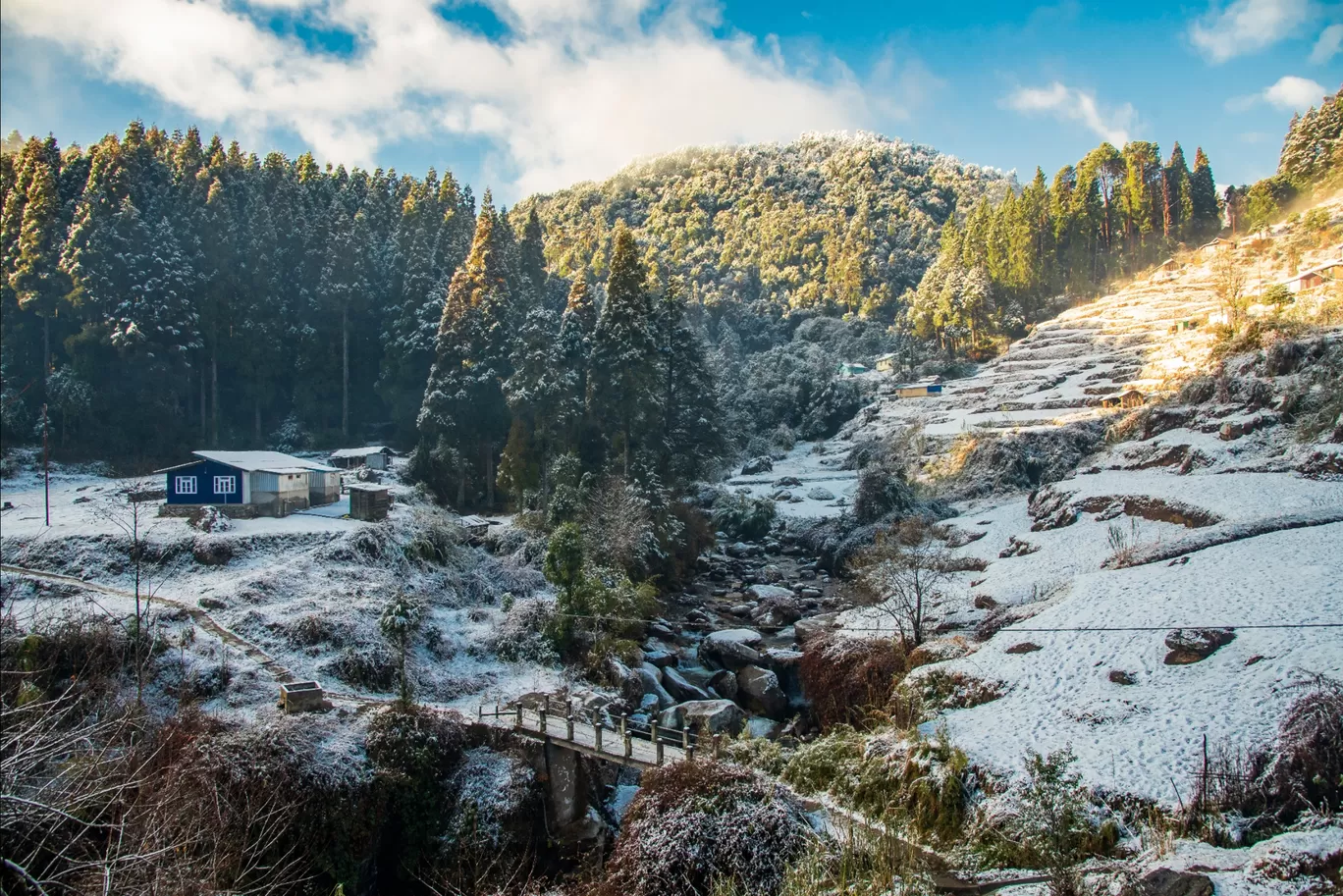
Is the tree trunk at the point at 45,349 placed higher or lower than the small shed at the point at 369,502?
higher

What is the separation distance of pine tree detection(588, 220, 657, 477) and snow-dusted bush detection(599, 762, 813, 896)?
23823mm

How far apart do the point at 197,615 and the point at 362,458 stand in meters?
21.2

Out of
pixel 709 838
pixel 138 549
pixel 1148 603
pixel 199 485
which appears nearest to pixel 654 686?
pixel 709 838

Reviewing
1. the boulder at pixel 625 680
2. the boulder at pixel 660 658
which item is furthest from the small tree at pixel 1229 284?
the boulder at pixel 625 680

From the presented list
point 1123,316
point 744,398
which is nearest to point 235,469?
point 744,398

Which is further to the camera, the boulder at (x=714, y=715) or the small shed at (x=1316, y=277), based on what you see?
the small shed at (x=1316, y=277)

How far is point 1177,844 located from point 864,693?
10524 mm

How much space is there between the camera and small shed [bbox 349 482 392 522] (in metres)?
32.7

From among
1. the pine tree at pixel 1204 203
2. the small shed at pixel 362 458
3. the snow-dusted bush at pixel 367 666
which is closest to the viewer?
the snow-dusted bush at pixel 367 666

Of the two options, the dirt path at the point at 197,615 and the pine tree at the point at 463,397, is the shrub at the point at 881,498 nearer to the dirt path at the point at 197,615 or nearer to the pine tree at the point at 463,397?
the pine tree at the point at 463,397

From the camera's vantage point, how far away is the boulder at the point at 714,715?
69.7 feet

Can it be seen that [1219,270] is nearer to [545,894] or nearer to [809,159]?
[545,894]

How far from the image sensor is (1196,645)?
53.3 ft

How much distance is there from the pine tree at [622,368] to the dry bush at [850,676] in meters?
16.2
